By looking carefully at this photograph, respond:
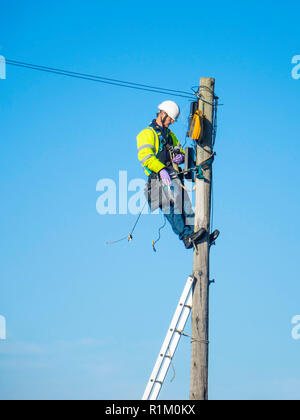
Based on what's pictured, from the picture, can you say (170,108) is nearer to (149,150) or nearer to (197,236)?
(149,150)

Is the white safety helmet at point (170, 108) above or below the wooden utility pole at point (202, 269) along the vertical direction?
above

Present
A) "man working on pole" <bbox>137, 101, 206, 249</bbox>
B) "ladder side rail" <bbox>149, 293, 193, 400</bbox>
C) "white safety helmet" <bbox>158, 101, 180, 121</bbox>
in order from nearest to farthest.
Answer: "ladder side rail" <bbox>149, 293, 193, 400</bbox>
"man working on pole" <bbox>137, 101, 206, 249</bbox>
"white safety helmet" <bbox>158, 101, 180, 121</bbox>

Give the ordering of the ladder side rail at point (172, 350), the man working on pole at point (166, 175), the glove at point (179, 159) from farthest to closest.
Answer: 1. the glove at point (179, 159)
2. the man working on pole at point (166, 175)
3. the ladder side rail at point (172, 350)

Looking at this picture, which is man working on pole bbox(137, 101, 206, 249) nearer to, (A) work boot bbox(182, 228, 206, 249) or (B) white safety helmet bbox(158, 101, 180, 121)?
(B) white safety helmet bbox(158, 101, 180, 121)

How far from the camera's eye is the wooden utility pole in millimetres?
13242

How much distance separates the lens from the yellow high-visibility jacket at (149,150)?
47.6ft

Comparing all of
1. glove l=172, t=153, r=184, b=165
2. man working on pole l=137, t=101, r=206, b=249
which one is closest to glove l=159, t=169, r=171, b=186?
man working on pole l=137, t=101, r=206, b=249

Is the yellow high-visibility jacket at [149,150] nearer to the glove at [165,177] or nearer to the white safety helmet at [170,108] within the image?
the glove at [165,177]

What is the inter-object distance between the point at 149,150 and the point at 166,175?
534 millimetres

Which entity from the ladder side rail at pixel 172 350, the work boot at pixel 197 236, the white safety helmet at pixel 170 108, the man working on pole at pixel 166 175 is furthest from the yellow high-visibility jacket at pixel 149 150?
the ladder side rail at pixel 172 350

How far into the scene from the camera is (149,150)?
1470 centimetres

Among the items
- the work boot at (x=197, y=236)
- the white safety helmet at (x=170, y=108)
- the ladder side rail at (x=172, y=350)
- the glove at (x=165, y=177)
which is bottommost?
the ladder side rail at (x=172, y=350)
